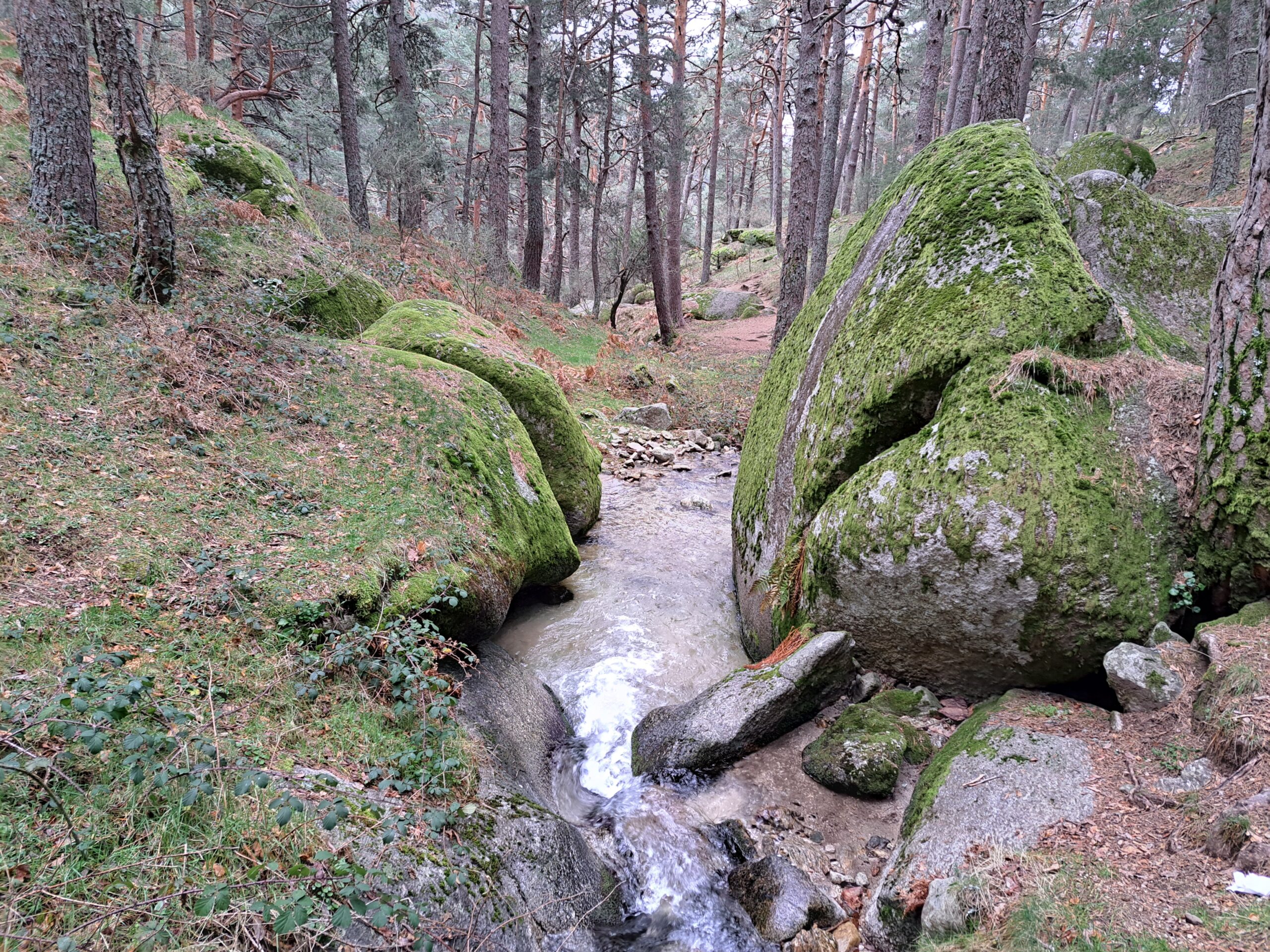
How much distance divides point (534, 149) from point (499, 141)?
252 cm

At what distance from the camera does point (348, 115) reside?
Result: 1605 centimetres

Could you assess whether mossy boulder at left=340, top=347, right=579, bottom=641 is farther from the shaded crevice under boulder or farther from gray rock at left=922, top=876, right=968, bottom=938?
gray rock at left=922, top=876, right=968, bottom=938

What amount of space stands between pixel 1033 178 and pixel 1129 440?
6.76 ft

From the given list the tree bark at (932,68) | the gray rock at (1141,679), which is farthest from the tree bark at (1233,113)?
the gray rock at (1141,679)

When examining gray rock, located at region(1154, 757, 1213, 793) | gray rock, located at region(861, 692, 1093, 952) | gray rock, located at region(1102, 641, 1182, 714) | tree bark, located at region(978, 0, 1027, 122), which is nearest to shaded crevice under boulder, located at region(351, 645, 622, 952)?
gray rock, located at region(861, 692, 1093, 952)

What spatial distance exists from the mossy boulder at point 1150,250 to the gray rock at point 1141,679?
3.23 m

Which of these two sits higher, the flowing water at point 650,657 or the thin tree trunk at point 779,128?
the thin tree trunk at point 779,128

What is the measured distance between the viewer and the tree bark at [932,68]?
14.0 metres

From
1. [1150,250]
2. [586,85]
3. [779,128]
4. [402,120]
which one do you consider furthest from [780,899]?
[779,128]

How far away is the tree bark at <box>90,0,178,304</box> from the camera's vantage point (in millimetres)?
5719

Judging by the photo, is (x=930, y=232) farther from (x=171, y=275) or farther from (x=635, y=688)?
(x=171, y=275)

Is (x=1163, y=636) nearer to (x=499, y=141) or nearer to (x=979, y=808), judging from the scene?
(x=979, y=808)

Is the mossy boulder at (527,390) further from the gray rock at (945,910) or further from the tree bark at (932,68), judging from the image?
the tree bark at (932,68)

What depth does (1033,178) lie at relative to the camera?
469 cm
